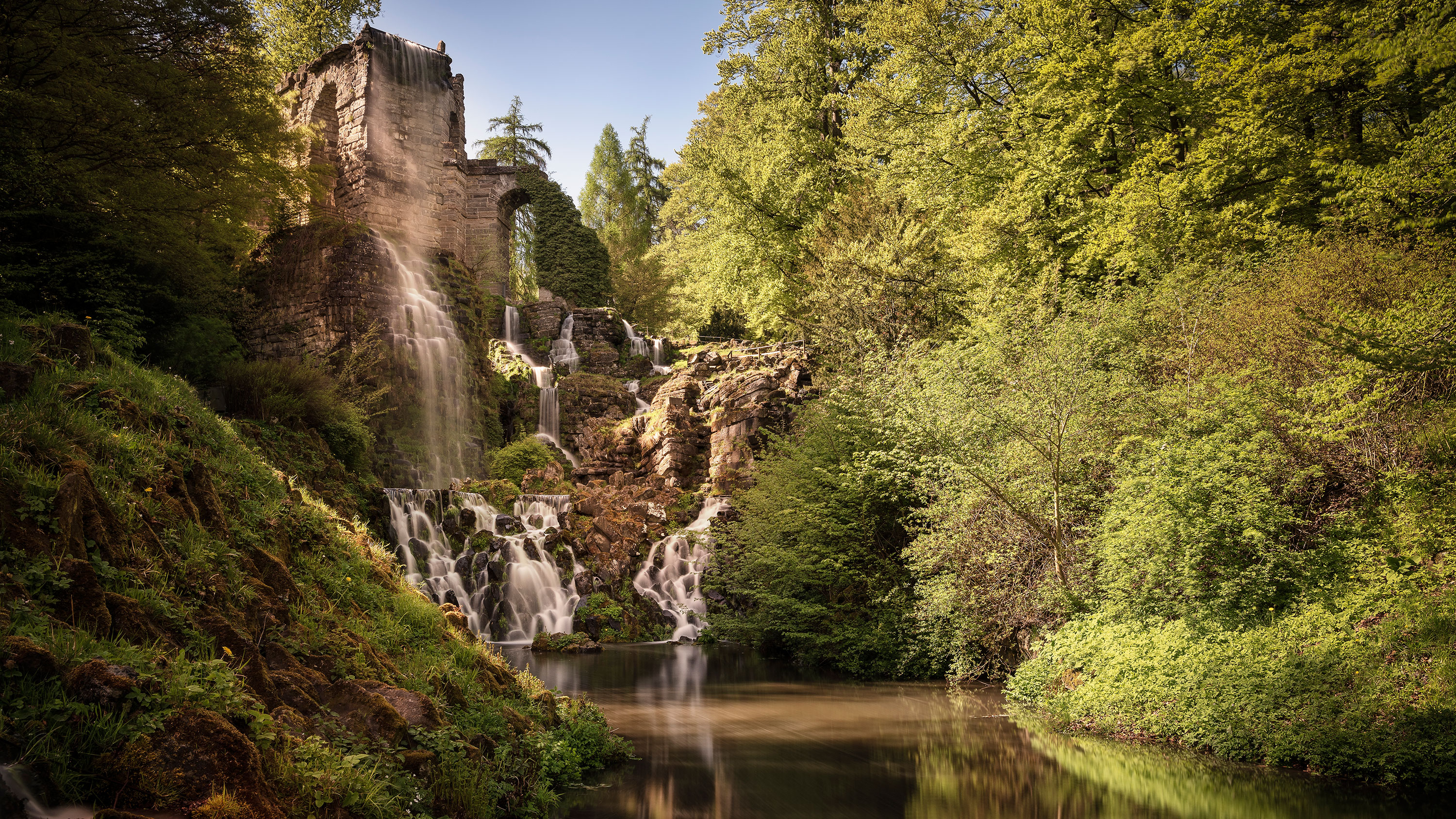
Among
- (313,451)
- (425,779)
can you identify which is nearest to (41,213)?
(313,451)

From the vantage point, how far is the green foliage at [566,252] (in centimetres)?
3862

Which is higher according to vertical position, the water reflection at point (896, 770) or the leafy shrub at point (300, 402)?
the leafy shrub at point (300, 402)

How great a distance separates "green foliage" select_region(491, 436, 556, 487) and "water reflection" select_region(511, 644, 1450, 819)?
11.5 metres

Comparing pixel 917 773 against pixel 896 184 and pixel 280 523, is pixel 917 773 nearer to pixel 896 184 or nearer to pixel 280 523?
pixel 280 523

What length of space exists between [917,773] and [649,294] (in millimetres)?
31845

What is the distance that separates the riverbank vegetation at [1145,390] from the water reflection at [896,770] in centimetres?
59

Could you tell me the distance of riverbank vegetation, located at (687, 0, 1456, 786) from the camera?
28.3ft

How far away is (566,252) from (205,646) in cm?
3556

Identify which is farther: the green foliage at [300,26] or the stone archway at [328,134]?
the green foliage at [300,26]

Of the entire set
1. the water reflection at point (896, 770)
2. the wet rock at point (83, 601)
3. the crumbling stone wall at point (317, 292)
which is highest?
the crumbling stone wall at point (317, 292)

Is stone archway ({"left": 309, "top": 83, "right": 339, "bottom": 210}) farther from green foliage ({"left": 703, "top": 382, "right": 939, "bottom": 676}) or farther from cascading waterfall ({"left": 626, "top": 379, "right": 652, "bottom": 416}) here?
green foliage ({"left": 703, "top": 382, "right": 939, "bottom": 676})

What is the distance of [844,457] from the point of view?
16.0 meters

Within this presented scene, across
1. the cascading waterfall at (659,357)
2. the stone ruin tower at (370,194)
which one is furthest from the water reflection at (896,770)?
the cascading waterfall at (659,357)

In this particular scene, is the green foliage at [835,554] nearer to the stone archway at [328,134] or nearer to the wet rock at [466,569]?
the wet rock at [466,569]
